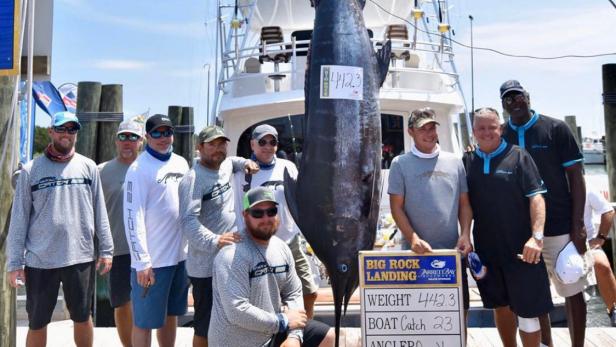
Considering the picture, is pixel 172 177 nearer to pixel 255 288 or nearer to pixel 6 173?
pixel 6 173

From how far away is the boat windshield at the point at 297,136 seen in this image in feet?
18.6

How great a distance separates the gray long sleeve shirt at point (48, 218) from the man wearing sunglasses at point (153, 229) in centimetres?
25

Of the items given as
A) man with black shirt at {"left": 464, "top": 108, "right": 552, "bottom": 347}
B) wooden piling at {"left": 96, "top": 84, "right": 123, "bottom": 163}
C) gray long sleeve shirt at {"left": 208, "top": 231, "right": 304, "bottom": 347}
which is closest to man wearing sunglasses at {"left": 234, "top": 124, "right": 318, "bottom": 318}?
gray long sleeve shirt at {"left": 208, "top": 231, "right": 304, "bottom": 347}

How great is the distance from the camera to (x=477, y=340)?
3455 millimetres

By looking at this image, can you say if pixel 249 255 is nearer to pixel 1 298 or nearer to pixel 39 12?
pixel 1 298

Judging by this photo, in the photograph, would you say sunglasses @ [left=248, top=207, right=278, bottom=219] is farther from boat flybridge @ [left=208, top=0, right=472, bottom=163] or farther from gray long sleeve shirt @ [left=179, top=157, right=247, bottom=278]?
boat flybridge @ [left=208, top=0, right=472, bottom=163]

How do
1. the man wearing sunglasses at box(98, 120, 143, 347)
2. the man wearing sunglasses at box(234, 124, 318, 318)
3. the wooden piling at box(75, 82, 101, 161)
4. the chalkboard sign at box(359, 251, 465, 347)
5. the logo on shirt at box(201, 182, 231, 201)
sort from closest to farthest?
the chalkboard sign at box(359, 251, 465, 347), the logo on shirt at box(201, 182, 231, 201), the man wearing sunglasses at box(234, 124, 318, 318), the man wearing sunglasses at box(98, 120, 143, 347), the wooden piling at box(75, 82, 101, 161)

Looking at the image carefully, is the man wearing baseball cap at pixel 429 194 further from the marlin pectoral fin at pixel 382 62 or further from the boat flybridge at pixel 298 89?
the boat flybridge at pixel 298 89

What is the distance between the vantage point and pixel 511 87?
108 inches

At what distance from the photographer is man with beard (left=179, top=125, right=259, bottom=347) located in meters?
2.52

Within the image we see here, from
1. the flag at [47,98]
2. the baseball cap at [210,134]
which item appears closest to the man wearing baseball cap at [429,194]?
the baseball cap at [210,134]

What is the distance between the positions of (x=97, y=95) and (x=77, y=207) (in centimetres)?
277

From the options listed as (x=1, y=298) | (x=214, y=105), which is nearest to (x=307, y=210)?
(x=1, y=298)

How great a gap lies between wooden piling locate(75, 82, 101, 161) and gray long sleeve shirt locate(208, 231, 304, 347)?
136 inches
